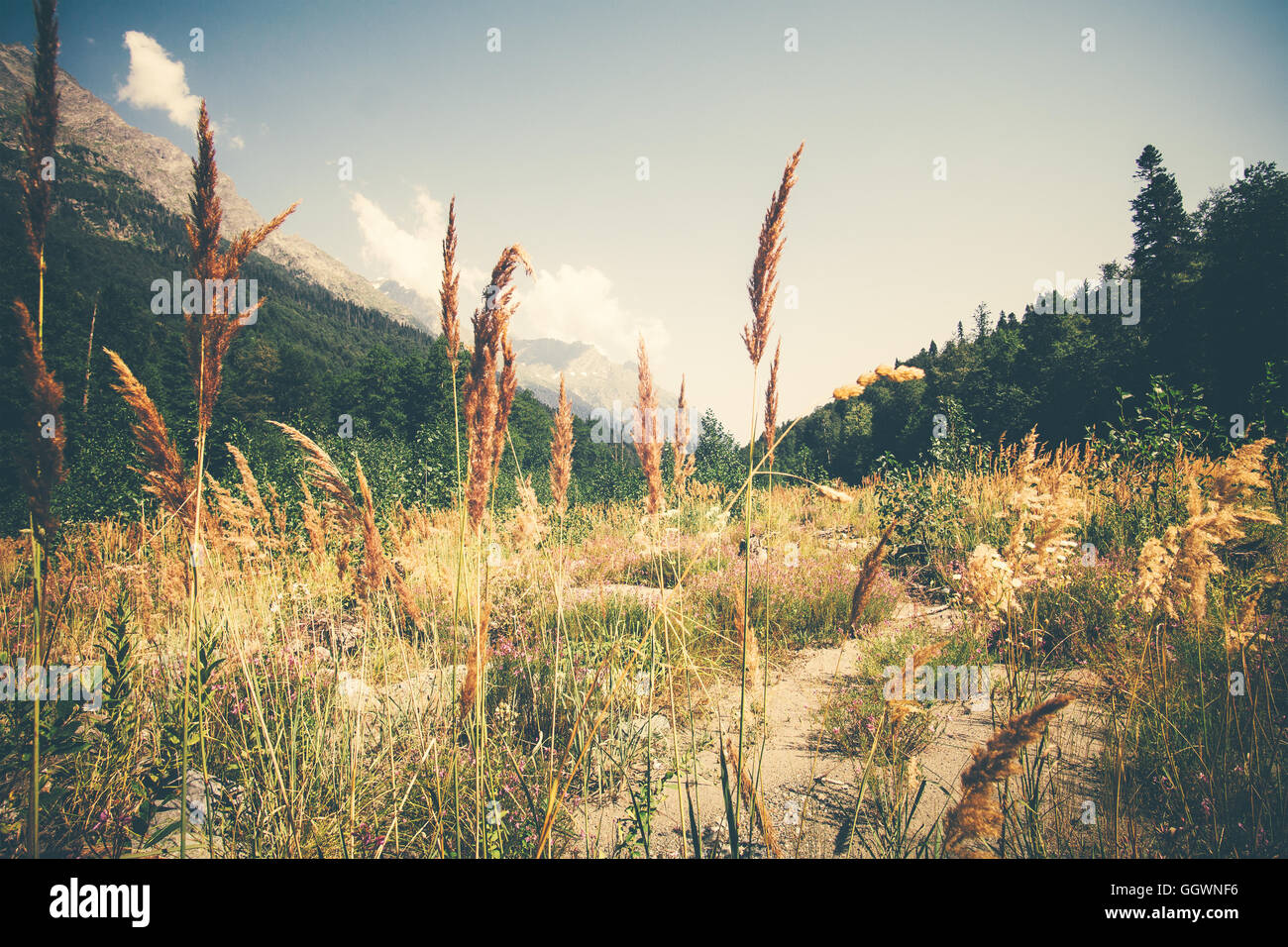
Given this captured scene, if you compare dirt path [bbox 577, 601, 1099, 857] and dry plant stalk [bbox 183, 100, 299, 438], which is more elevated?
dry plant stalk [bbox 183, 100, 299, 438]

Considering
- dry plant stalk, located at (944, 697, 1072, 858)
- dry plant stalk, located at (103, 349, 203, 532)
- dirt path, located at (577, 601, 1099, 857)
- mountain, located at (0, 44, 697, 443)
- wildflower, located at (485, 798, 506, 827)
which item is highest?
mountain, located at (0, 44, 697, 443)

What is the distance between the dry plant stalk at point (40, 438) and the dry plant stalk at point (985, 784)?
7.82ft

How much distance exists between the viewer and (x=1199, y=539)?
6.35 feet

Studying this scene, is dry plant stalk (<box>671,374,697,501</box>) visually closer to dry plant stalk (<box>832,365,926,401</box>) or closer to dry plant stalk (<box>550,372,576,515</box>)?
dry plant stalk (<box>550,372,576,515</box>)

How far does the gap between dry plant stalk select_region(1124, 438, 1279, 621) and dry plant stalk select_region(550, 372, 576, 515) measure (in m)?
2.30

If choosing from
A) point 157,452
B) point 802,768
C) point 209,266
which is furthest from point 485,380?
point 802,768

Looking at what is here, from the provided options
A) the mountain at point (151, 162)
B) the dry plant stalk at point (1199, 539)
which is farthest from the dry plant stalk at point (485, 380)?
the mountain at point (151, 162)

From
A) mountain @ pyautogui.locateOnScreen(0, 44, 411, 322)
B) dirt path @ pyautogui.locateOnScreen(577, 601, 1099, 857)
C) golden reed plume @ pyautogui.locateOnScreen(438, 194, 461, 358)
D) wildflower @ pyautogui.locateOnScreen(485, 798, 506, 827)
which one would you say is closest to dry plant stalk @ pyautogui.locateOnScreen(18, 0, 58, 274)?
golden reed plume @ pyautogui.locateOnScreen(438, 194, 461, 358)

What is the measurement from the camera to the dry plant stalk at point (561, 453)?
6.42ft

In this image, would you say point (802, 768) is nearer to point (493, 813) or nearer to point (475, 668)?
point (493, 813)

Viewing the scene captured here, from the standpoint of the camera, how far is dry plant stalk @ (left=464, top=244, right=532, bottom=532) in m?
1.43

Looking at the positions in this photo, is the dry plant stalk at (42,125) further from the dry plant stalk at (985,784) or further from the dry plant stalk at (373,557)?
the dry plant stalk at (985,784)

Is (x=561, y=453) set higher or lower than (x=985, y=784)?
higher

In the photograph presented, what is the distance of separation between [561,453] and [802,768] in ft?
7.12
